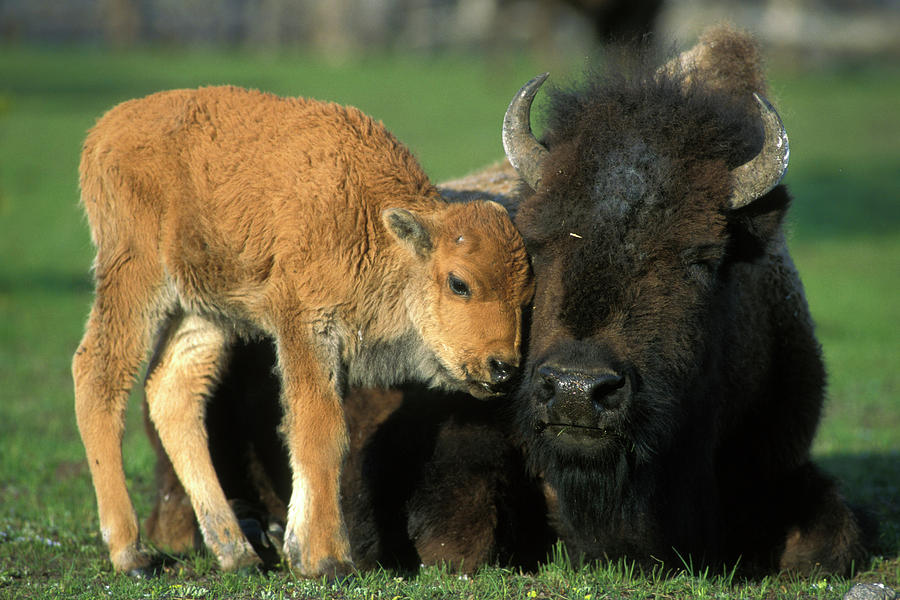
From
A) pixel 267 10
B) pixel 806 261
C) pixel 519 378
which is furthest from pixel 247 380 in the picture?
pixel 267 10

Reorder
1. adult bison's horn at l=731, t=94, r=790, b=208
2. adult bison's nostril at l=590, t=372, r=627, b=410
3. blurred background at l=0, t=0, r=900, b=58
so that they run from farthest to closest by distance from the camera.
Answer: blurred background at l=0, t=0, r=900, b=58 → adult bison's horn at l=731, t=94, r=790, b=208 → adult bison's nostril at l=590, t=372, r=627, b=410

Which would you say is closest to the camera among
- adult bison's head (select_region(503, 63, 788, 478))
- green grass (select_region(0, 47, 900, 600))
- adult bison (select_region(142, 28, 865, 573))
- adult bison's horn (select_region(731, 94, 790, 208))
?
adult bison's head (select_region(503, 63, 788, 478))

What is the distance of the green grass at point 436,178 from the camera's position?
545cm

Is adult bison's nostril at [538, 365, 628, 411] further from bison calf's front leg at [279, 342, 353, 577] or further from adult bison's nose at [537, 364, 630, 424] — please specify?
bison calf's front leg at [279, 342, 353, 577]

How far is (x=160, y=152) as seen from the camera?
5637mm

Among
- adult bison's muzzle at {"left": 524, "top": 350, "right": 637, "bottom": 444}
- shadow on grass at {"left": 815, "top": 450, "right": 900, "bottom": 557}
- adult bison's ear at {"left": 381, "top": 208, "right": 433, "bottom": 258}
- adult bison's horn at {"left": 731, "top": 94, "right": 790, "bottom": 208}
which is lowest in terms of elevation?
shadow on grass at {"left": 815, "top": 450, "right": 900, "bottom": 557}

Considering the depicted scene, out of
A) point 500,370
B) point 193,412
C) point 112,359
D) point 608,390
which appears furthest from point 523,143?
point 112,359

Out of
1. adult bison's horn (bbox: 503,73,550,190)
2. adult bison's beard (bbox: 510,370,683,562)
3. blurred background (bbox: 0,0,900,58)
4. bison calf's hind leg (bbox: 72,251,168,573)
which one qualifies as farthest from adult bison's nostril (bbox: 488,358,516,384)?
blurred background (bbox: 0,0,900,58)

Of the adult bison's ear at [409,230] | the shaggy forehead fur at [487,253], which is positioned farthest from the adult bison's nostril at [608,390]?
the adult bison's ear at [409,230]

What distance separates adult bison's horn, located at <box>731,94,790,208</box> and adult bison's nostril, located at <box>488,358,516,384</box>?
141cm

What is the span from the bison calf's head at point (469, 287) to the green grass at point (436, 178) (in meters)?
1.09

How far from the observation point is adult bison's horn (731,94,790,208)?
5336 mm

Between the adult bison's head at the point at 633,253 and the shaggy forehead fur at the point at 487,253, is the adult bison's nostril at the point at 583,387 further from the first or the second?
the shaggy forehead fur at the point at 487,253

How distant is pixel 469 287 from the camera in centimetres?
514
